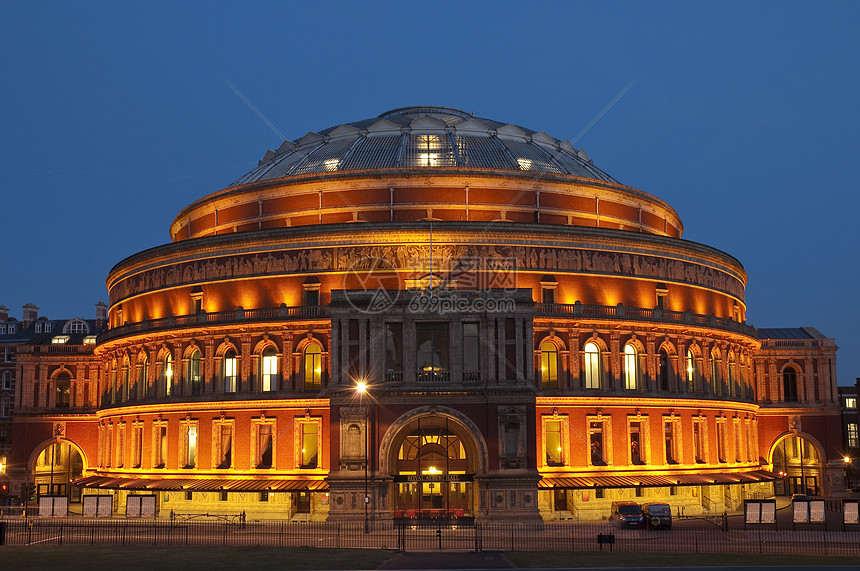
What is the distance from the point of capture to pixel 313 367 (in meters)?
61.5

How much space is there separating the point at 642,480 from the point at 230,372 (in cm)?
2768

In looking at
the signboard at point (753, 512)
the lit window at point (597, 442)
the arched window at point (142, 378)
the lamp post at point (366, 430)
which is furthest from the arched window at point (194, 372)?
the signboard at point (753, 512)

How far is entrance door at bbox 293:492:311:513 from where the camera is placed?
5826 centimetres

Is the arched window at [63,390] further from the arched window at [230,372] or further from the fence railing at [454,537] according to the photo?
the fence railing at [454,537]

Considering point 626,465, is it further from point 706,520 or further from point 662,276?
point 662,276

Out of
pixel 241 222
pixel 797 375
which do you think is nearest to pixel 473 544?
pixel 241 222

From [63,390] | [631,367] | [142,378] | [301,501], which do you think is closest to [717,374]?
[631,367]

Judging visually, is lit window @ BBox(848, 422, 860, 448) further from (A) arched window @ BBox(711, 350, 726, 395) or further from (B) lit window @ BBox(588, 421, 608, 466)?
(B) lit window @ BBox(588, 421, 608, 466)

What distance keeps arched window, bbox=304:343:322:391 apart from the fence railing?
916cm

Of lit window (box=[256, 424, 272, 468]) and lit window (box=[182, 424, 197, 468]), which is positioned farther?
lit window (box=[182, 424, 197, 468])

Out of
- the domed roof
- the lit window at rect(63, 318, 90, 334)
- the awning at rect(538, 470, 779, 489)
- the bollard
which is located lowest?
the bollard

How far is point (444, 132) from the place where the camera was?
75.9 meters

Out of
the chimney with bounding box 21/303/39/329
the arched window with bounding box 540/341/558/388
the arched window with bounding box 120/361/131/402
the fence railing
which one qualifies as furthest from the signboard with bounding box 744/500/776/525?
the chimney with bounding box 21/303/39/329

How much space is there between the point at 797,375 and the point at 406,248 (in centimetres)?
4389
